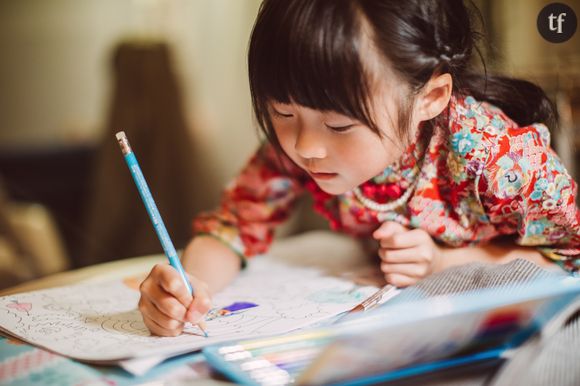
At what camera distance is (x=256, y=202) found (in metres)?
0.68

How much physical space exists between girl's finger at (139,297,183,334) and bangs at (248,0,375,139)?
18 cm

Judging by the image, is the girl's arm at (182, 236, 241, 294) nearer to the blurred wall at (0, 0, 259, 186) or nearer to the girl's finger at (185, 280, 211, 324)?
the girl's finger at (185, 280, 211, 324)

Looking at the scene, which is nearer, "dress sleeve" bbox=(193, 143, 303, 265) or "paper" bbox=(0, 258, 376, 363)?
"paper" bbox=(0, 258, 376, 363)

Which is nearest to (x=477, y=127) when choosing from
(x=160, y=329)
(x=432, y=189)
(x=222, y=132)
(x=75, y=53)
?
(x=432, y=189)

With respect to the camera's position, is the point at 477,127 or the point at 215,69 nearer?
the point at 477,127

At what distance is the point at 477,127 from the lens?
545mm

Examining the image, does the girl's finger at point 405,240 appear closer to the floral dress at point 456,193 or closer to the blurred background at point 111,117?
the floral dress at point 456,193

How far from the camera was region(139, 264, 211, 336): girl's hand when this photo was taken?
46 cm

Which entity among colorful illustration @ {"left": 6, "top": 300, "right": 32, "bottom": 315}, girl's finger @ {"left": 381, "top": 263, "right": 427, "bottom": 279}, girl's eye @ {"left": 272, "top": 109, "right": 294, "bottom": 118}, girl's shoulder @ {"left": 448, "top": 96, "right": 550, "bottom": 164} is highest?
girl's eye @ {"left": 272, "top": 109, "right": 294, "bottom": 118}

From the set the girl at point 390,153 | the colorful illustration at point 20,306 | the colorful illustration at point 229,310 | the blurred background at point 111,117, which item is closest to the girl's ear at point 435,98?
the girl at point 390,153

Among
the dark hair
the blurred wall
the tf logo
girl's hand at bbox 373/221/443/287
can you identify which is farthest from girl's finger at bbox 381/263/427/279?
the blurred wall

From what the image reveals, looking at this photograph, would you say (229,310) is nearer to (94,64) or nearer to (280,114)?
(280,114)

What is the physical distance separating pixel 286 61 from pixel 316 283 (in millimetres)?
209

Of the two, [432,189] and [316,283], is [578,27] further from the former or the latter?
[316,283]
